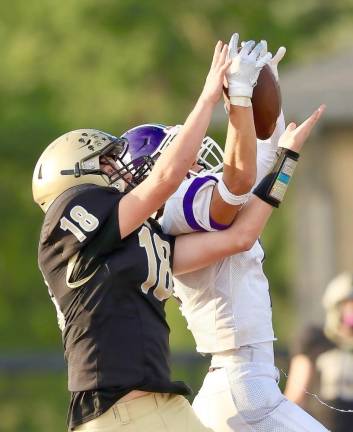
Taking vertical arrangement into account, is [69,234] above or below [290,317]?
above

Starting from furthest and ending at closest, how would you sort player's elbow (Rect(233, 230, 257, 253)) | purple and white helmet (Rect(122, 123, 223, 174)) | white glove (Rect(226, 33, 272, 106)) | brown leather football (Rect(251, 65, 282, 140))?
1. purple and white helmet (Rect(122, 123, 223, 174))
2. brown leather football (Rect(251, 65, 282, 140))
3. player's elbow (Rect(233, 230, 257, 253))
4. white glove (Rect(226, 33, 272, 106))

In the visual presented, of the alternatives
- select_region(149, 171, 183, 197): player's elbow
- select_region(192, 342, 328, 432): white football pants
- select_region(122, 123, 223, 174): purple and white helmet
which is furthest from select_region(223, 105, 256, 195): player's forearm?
select_region(192, 342, 328, 432): white football pants

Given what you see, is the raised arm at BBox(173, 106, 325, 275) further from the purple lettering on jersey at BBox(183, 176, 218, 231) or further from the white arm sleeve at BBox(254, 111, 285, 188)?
the white arm sleeve at BBox(254, 111, 285, 188)

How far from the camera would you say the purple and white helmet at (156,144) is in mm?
5688

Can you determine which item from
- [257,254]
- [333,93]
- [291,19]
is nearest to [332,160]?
[333,93]

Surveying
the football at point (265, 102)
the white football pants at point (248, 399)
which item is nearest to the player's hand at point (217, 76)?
the football at point (265, 102)

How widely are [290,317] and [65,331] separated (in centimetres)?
1550

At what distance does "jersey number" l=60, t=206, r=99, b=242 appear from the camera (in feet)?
16.8

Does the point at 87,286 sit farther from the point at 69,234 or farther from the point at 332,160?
the point at 332,160

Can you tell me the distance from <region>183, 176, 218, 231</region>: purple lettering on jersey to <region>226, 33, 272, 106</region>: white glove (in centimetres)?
33

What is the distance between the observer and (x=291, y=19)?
22.0 m

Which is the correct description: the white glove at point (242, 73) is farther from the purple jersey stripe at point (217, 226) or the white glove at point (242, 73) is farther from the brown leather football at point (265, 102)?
the purple jersey stripe at point (217, 226)

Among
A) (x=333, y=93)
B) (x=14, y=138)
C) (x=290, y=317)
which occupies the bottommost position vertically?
→ (x=290, y=317)

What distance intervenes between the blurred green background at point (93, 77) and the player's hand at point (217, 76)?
14.1 m
